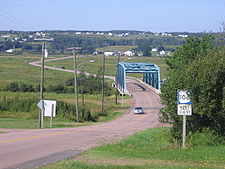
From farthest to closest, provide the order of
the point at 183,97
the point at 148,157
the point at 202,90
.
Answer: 1. the point at 202,90
2. the point at 183,97
3. the point at 148,157

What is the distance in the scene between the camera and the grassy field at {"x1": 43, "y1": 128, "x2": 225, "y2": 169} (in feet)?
46.5

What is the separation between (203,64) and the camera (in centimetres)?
1944

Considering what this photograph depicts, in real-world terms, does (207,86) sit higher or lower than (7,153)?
higher

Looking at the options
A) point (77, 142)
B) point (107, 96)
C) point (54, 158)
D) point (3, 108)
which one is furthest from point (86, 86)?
point (54, 158)

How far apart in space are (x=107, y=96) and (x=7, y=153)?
259 feet

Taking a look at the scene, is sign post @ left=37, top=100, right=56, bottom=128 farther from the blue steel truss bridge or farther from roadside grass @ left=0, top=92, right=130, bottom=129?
the blue steel truss bridge

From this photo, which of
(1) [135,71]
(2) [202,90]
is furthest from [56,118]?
(1) [135,71]

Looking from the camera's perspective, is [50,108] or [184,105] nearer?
[184,105]

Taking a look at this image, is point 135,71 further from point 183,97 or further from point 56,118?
point 183,97

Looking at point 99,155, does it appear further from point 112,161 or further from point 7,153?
→ point 7,153

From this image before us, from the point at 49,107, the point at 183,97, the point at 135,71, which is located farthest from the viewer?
the point at 135,71

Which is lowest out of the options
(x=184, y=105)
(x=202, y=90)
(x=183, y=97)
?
(x=184, y=105)

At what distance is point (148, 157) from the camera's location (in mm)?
16281

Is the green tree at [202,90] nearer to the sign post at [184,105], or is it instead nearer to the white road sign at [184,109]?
the sign post at [184,105]
